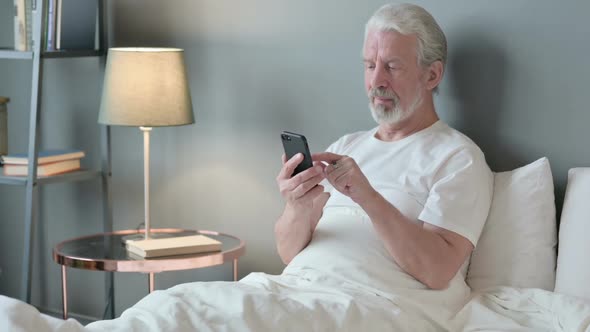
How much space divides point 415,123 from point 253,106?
0.70 m

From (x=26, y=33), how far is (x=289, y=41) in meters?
0.90

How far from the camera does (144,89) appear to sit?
2742mm

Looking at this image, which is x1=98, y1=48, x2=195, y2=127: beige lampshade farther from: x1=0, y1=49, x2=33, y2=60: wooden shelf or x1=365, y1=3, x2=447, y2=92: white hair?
x1=365, y1=3, x2=447, y2=92: white hair

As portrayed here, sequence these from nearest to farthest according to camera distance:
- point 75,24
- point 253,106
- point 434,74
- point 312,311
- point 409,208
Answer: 1. point 312,311
2. point 409,208
3. point 434,74
4. point 253,106
5. point 75,24

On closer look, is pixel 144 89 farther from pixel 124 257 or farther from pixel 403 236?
pixel 403 236

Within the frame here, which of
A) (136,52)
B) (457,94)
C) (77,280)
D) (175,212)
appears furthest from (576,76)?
(77,280)

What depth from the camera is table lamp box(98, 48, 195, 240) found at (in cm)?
274

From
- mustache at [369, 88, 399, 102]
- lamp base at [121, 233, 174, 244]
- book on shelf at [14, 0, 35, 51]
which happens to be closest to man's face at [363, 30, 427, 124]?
mustache at [369, 88, 399, 102]

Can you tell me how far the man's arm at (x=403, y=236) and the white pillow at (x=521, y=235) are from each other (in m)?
0.14

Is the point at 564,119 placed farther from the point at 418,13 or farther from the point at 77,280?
the point at 77,280

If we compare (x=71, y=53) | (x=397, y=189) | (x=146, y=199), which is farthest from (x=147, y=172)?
(x=397, y=189)

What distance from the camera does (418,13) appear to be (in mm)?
2373

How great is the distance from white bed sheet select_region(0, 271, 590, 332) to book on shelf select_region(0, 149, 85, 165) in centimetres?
111

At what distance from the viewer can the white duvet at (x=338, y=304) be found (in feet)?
6.27
